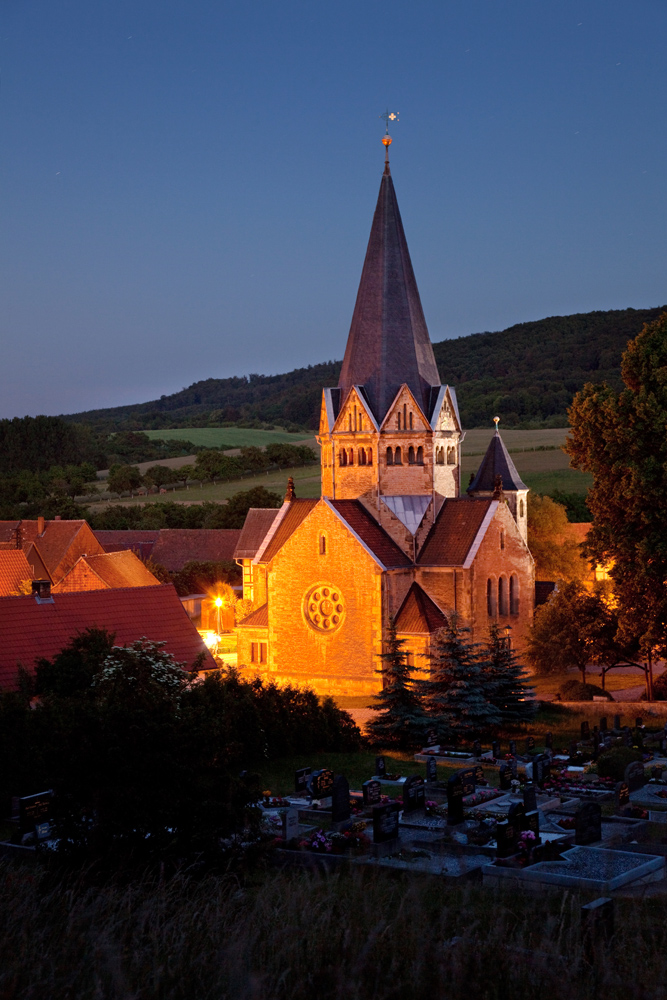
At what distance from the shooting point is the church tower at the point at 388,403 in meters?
45.9

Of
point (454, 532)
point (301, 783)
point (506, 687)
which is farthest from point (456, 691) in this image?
point (454, 532)

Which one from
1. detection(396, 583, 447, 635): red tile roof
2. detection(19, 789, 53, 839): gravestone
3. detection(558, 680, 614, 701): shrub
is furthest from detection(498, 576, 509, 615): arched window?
detection(19, 789, 53, 839): gravestone

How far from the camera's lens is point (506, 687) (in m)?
34.6

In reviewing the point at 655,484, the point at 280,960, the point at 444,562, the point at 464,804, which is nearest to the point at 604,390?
the point at 655,484

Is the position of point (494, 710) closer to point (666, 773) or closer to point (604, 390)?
point (666, 773)

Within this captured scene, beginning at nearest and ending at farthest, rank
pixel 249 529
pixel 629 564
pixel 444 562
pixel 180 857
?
1. pixel 180 857
2. pixel 629 564
3. pixel 444 562
4. pixel 249 529

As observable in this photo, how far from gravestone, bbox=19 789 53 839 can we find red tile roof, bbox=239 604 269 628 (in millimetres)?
27752

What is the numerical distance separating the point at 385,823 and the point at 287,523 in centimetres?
2986

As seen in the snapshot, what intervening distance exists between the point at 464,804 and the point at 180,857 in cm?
990

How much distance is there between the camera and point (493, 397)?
519 ft

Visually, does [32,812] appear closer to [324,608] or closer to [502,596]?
[324,608]

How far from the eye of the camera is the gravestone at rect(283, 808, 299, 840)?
18.8 meters

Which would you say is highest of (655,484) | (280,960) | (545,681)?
(655,484)

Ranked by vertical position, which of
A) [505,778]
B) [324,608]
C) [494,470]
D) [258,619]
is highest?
[494,470]
